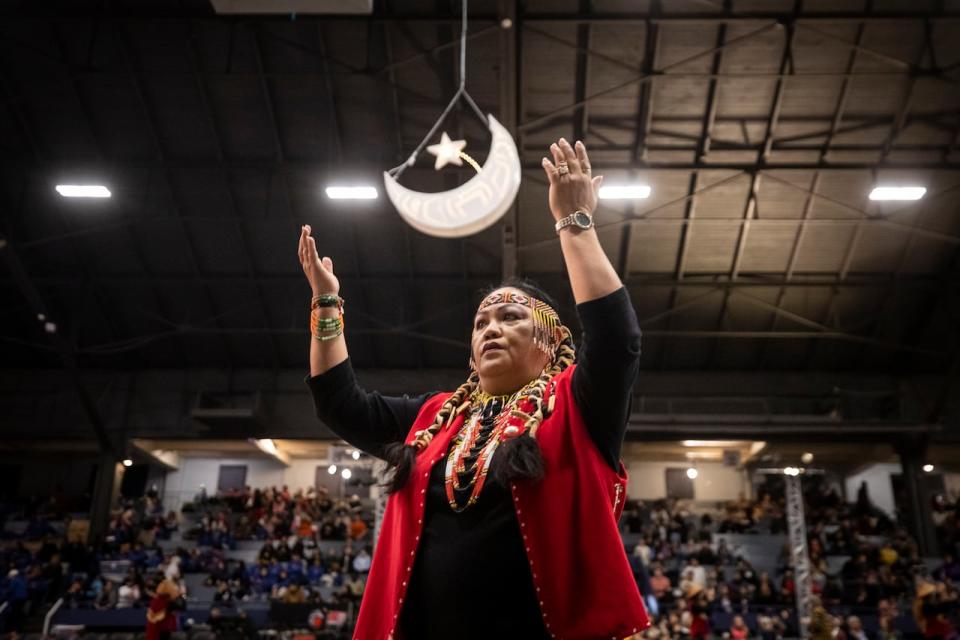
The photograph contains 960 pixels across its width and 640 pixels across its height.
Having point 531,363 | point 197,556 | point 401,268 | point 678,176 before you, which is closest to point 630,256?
point 678,176

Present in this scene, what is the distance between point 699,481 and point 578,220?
2335 cm

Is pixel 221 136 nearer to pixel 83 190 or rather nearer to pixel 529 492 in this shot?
pixel 83 190

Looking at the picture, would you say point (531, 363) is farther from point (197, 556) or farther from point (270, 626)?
point (197, 556)

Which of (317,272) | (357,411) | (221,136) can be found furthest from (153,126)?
(357,411)

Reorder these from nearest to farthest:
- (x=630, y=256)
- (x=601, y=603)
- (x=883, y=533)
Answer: (x=601, y=603) < (x=630, y=256) < (x=883, y=533)

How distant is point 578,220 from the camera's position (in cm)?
186

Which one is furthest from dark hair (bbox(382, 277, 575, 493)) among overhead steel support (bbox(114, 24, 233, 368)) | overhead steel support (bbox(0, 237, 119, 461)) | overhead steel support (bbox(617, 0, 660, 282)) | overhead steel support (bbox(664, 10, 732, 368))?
overhead steel support (bbox(0, 237, 119, 461))

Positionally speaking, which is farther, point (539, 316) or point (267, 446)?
point (267, 446)

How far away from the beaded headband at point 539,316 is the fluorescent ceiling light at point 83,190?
1372 cm

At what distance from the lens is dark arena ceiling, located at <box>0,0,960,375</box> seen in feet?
41.0

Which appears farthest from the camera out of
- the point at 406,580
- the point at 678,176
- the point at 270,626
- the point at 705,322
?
the point at 705,322

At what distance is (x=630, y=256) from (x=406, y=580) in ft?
47.5

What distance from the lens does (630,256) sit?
1591 centimetres

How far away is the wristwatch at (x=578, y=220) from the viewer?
1854 millimetres
